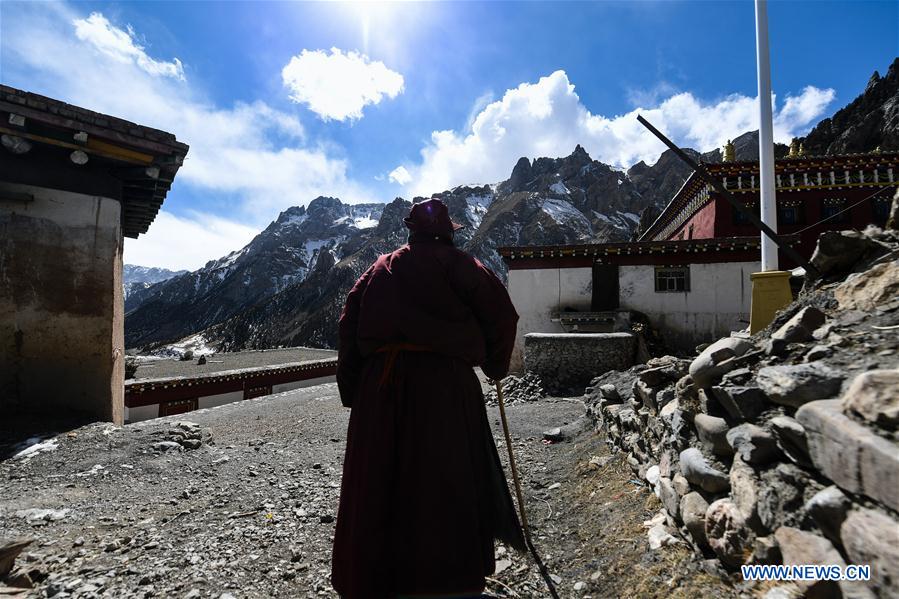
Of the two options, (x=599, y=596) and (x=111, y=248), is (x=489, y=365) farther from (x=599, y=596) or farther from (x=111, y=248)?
(x=111, y=248)

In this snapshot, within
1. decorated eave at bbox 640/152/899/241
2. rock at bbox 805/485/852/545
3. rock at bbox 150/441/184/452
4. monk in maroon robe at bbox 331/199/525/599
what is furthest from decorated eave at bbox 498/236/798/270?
rock at bbox 805/485/852/545

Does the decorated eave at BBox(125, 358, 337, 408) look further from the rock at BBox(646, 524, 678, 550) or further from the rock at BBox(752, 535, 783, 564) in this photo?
the rock at BBox(752, 535, 783, 564)

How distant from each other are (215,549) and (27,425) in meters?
3.95

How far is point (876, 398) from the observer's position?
1360 millimetres

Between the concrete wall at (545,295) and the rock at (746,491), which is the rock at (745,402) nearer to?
the rock at (746,491)

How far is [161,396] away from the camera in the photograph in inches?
516

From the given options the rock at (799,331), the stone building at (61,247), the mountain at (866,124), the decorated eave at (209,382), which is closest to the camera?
the rock at (799,331)

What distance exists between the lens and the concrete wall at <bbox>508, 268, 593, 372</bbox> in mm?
14492

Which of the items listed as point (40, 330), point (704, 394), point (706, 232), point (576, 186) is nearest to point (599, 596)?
point (704, 394)

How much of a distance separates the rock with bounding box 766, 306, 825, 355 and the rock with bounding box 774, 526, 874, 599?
101 cm

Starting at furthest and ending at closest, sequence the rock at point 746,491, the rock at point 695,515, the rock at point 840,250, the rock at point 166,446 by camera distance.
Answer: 1. the rock at point 166,446
2. the rock at point 840,250
3. the rock at point 695,515
4. the rock at point 746,491

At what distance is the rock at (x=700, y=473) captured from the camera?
2.08 meters

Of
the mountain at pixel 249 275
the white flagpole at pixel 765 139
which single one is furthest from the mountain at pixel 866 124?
the mountain at pixel 249 275

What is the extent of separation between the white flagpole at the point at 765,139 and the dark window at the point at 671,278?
8112 mm
